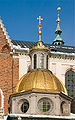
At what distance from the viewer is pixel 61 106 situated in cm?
3147

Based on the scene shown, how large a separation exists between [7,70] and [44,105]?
7.80 metres

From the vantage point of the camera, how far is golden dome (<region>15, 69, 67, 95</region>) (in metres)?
31.3

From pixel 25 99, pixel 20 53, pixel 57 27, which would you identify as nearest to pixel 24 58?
pixel 20 53

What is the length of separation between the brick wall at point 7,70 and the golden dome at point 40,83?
3977 mm

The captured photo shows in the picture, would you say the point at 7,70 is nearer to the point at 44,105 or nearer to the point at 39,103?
the point at 39,103

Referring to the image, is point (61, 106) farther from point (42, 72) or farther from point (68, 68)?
point (68, 68)

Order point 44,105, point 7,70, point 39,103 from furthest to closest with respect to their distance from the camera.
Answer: point 7,70 < point 44,105 < point 39,103

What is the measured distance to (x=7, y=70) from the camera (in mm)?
37031

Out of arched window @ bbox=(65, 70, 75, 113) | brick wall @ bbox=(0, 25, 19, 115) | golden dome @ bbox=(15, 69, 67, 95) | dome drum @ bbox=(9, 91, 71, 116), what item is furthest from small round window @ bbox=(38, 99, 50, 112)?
arched window @ bbox=(65, 70, 75, 113)

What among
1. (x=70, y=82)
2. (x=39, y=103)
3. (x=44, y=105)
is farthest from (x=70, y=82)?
(x=39, y=103)

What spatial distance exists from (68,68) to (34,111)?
10.8 m

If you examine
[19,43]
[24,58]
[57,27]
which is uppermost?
[57,27]

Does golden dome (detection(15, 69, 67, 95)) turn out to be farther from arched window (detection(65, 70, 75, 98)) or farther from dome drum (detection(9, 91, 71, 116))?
arched window (detection(65, 70, 75, 98))

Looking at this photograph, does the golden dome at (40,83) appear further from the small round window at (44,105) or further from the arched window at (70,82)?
the arched window at (70,82)
